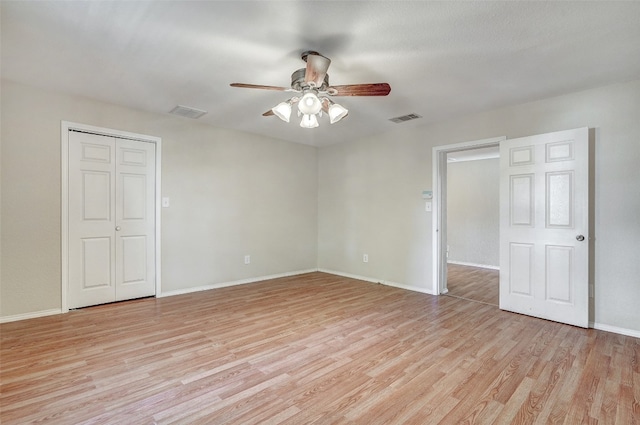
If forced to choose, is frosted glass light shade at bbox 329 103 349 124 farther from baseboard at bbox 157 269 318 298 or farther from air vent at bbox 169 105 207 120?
baseboard at bbox 157 269 318 298

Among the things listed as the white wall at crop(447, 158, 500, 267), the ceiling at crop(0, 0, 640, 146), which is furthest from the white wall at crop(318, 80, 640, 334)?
the white wall at crop(447, 158, 500, 267)

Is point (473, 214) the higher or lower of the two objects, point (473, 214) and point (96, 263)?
the higher

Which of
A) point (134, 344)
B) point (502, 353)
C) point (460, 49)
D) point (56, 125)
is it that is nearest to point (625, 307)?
point (502, 353)

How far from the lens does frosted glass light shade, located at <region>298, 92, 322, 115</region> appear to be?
2439mm

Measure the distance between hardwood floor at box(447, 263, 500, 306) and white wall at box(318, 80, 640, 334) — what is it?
62cm

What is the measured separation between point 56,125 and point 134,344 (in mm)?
2588

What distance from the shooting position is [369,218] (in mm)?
5137

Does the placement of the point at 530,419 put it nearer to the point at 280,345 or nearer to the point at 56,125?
the point at 280,345

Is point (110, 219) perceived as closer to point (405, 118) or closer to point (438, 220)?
point (405, 118)

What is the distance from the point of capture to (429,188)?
14.2ft

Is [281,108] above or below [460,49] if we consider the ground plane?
below

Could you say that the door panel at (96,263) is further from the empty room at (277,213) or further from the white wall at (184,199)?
the white wall at (184,199)

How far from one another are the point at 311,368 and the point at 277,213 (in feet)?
11.2

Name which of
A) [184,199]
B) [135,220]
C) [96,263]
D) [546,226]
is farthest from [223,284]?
[546,226]
